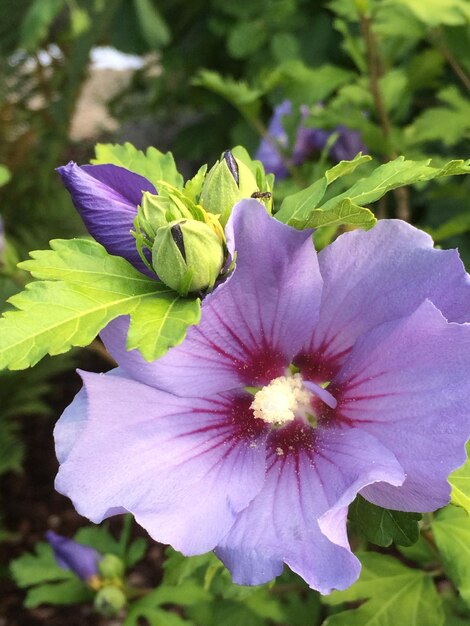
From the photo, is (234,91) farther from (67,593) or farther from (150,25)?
(150,25)

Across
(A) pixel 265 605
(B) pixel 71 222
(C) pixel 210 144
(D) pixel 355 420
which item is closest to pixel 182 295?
(D) pixel 355 420

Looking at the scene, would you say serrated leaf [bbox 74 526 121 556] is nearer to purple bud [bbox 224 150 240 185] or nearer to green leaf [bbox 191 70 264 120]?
green leaf [bbox 191 70 264 120]

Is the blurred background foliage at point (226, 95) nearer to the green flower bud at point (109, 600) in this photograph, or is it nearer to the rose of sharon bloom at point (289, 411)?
the green flower bud at point (109, 600)

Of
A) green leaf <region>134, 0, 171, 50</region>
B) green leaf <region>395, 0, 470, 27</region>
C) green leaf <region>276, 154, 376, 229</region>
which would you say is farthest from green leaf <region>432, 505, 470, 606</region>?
green leaf <region>134, 0, 171, 50</region>

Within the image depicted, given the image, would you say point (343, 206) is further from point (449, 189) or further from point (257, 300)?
point (449, 189)

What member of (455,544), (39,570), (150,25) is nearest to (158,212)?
(455,544)

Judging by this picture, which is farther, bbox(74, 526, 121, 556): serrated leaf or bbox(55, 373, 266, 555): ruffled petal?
bbox(74, 526, 121, 556): serrated leaf
